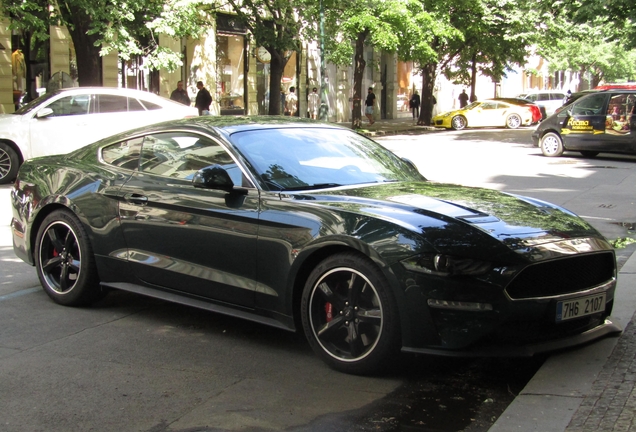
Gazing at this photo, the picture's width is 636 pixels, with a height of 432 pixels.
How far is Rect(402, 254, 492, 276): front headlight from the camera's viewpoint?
458 centimetres

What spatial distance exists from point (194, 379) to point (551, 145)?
65.8 feet

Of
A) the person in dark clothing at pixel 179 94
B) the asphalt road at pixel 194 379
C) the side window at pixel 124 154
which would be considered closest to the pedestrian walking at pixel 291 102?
the person in dark clothing at pixel 179 94

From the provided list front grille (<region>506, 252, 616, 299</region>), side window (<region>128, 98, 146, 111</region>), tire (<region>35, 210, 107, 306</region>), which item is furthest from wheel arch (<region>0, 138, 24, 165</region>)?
front grille (<region>506, 252, 616, 299</region>)

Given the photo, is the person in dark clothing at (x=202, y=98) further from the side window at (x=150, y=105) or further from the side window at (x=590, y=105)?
the side window at (x=590, y=105)

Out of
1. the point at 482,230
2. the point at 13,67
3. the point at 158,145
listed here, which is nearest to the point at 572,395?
the point at 482,230

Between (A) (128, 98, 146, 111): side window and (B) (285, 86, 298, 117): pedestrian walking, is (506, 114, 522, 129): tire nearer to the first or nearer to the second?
(B) (285, 86, 298, 117): pedestrian walking

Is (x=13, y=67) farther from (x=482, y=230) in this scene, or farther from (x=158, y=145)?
(x=482, y=230)

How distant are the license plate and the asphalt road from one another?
Result: 0.49 m

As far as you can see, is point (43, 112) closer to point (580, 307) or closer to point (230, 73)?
point (580, 307)

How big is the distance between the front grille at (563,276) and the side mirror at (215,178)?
1.92 metres

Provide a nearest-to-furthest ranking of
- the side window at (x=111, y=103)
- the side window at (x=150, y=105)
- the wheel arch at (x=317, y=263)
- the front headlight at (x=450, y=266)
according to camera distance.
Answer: the front headlight at (x=450, y=266) < the wheel arch at (x=317, y=263) < the side window at (x=111, y=103) < the side window at (x=150, y=105)

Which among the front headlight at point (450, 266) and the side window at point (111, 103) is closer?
the front headlight at point (450, 266)

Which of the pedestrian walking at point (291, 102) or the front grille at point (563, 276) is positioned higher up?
the pedestrian walking at point (291, 102)

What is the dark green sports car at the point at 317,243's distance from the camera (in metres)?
4.64
